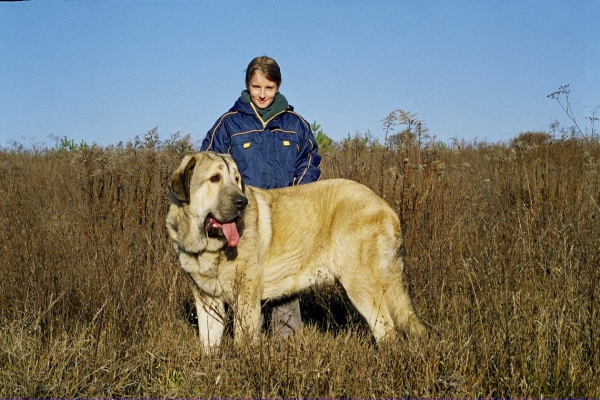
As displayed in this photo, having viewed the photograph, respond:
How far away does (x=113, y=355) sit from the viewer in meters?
3.26

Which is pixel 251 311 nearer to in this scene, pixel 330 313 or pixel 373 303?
pixel 330 313

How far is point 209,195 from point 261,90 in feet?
4.33

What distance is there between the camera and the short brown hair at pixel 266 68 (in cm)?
448

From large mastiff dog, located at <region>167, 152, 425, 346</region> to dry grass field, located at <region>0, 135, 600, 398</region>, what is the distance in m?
0.25

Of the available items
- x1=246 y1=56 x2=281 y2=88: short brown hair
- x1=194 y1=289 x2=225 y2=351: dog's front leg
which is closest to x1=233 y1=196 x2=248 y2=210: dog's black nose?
x1=194 y1=289 x2=225 y2=351: dog's front leg

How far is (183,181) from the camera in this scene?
364cm

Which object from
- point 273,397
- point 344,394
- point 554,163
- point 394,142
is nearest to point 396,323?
point 344,394

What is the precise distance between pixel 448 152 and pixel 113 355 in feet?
33.4

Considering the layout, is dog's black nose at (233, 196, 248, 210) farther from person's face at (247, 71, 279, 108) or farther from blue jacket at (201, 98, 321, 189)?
person's face at (247, 71, 279, 108)

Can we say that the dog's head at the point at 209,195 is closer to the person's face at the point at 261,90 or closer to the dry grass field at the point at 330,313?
the dry grass field at the point at 330,313

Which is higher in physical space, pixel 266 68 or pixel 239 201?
pixel 266 68

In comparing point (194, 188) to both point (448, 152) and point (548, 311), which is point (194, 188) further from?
point (448, 152)

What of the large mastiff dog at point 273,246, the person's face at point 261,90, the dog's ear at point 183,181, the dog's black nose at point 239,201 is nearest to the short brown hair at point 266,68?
the person's face at point 261,90

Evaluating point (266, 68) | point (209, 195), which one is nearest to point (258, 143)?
point (266, 68)
